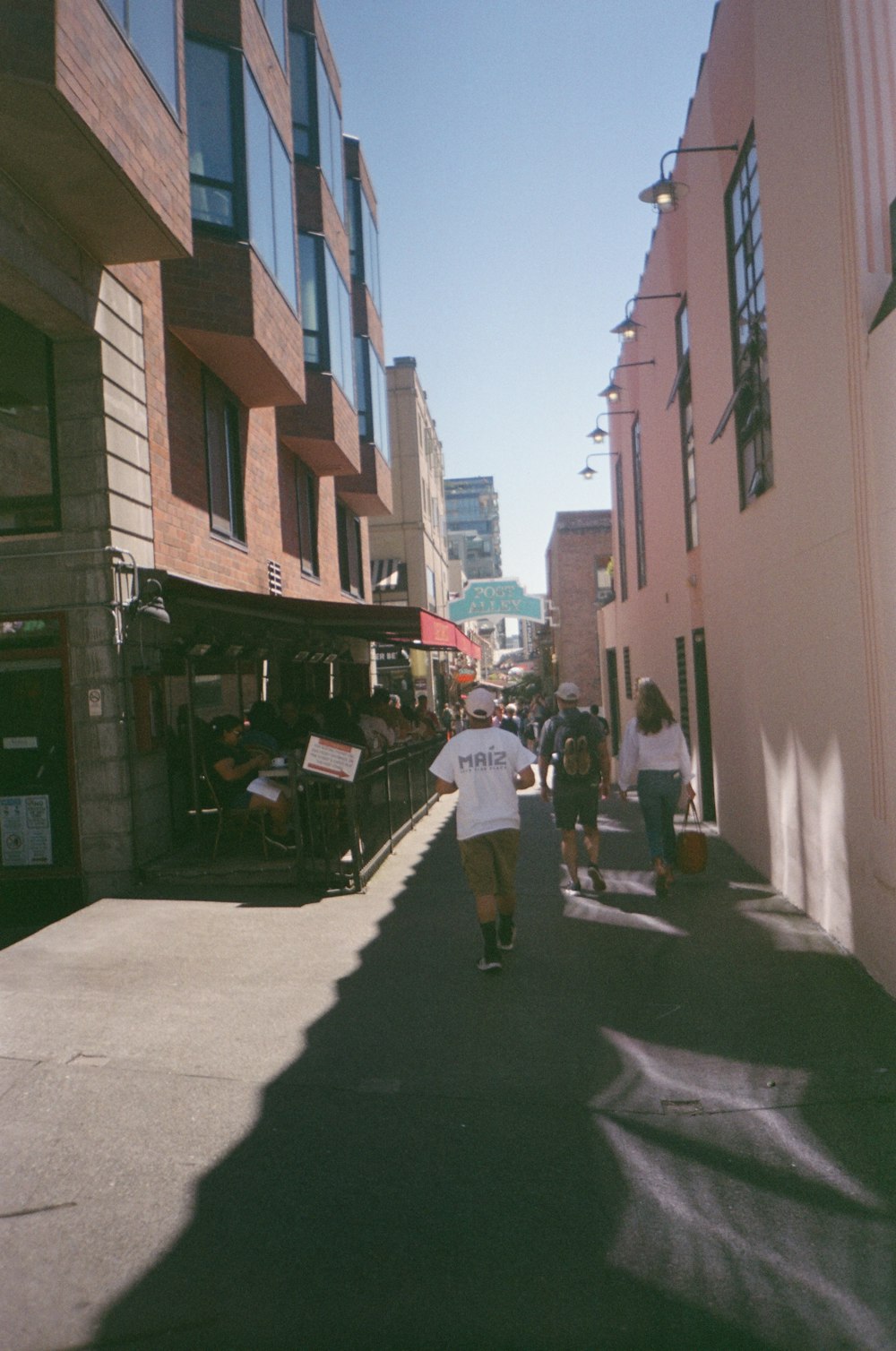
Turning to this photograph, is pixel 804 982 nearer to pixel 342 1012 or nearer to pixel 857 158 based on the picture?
pixel 342 1012

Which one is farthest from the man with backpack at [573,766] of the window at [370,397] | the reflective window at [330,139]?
the window at [370,397]

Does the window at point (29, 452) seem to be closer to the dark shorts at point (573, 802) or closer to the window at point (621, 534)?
the dark shorts at point (573, 802)

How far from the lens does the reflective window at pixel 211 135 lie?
39.7ft

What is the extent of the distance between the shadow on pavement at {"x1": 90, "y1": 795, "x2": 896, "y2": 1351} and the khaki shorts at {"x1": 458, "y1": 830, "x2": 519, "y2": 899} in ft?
1.80

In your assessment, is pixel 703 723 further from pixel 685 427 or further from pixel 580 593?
pixel 580 593

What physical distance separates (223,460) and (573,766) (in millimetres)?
6809

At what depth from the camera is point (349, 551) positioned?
23.9m

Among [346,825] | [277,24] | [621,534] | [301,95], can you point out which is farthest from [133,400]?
[621,534]

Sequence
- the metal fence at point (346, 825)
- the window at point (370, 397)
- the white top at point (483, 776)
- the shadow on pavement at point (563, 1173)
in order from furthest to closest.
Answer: the window at point (370, 397), the metal fence at point (346, 825), the white top at point (483, 776), the shadow on pavement at point (563, 1173)

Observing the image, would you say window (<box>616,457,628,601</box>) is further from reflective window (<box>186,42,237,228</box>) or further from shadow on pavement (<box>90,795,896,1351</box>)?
shadow on pavement (<box>90,795,896,1351</box>)

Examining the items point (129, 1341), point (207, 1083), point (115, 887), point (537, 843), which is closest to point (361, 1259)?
point (129, 1341)

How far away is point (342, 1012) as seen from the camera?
6.15 meters

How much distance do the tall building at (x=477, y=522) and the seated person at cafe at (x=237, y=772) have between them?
410 ft

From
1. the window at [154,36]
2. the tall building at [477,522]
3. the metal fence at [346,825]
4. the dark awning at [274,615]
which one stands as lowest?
the metal fence at [346,825]
